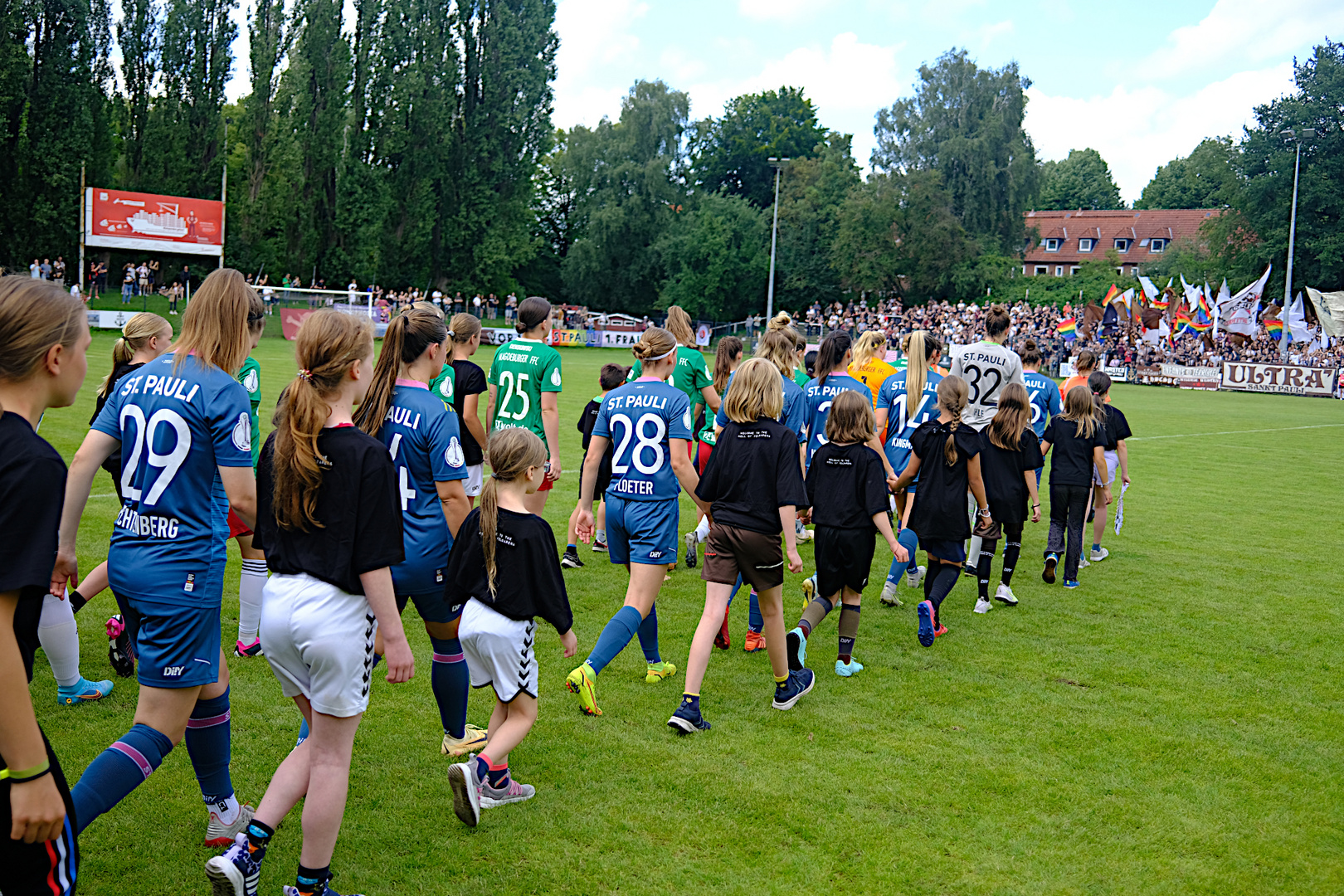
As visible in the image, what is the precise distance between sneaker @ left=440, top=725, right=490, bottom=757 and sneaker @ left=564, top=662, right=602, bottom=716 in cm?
59

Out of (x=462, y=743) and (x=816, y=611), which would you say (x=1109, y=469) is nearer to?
(x=816, y=611)

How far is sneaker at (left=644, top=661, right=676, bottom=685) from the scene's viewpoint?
573 cm

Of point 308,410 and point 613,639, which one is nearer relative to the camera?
point 308,410

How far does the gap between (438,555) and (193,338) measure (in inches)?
54.3

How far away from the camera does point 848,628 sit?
6.04 metres

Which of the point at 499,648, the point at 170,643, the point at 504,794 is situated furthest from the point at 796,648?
the point at 170,643

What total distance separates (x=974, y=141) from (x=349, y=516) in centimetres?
5889

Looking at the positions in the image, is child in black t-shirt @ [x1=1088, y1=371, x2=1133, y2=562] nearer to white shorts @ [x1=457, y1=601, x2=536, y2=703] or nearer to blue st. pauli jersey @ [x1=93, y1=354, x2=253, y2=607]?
white shorts @ [x1=457, y1=601, x2=536, y2=703]

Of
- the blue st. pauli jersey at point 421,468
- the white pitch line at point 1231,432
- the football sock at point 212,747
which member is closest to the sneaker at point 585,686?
the blue st. pauli jersey at point 421,468

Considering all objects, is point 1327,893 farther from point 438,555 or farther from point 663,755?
point 438,555

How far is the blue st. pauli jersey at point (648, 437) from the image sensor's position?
533 cm

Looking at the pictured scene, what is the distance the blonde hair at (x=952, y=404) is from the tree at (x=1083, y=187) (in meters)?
101

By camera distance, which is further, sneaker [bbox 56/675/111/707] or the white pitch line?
the white pitch line

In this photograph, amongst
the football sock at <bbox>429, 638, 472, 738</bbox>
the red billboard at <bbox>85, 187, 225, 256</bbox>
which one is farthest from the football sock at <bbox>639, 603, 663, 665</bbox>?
the red billboard at <bbox>85, 187, 225, 256</bbox>
